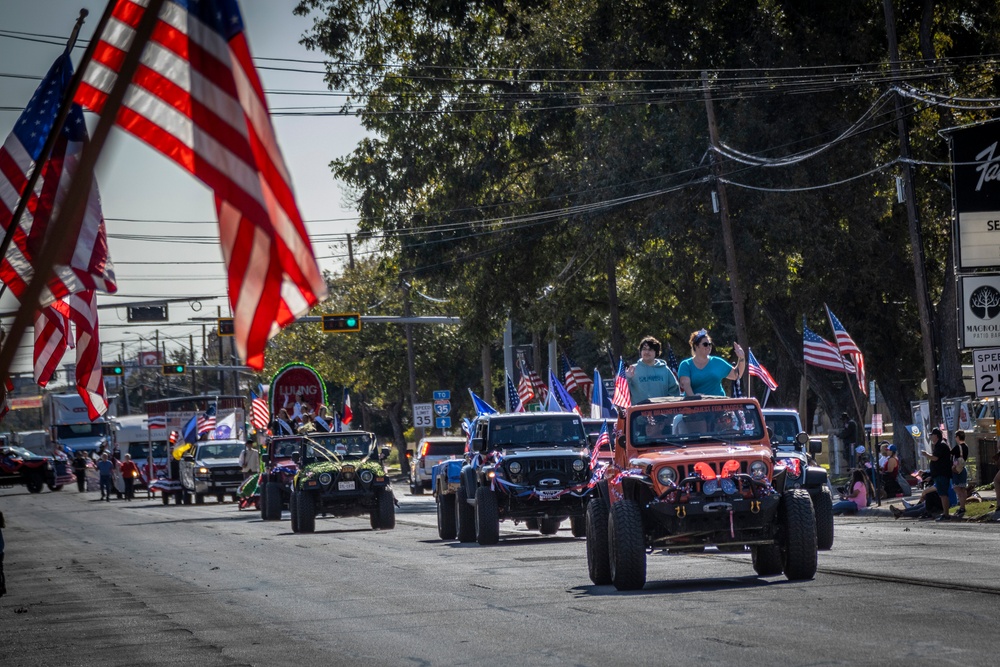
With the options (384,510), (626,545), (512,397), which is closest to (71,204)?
(626,545)

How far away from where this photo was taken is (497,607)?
13.4m

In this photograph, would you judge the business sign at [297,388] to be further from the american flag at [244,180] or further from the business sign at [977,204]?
the american flag at [244,180]

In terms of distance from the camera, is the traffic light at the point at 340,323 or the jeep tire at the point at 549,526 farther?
the traffic light at the point at 340,323

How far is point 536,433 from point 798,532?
976 cm

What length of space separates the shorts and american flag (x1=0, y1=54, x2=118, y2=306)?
17481mm

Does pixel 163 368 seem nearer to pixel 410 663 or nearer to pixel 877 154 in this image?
pixel 877 154

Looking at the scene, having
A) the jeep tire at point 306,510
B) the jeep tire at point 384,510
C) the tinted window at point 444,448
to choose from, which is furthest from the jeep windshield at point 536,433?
the tinted window at point 444,448

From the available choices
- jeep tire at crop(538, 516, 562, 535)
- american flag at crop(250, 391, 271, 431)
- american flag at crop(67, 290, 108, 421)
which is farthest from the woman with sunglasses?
american flag at crop(250, 391, 271, 431)

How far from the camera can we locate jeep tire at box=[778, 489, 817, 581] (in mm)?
13930

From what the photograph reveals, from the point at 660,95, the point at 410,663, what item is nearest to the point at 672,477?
the point at 410,663

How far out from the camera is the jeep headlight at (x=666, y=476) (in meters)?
13.9

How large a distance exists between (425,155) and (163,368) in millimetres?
25812

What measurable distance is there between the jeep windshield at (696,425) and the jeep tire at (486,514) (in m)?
7.11

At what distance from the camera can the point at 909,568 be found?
51.2 ft
